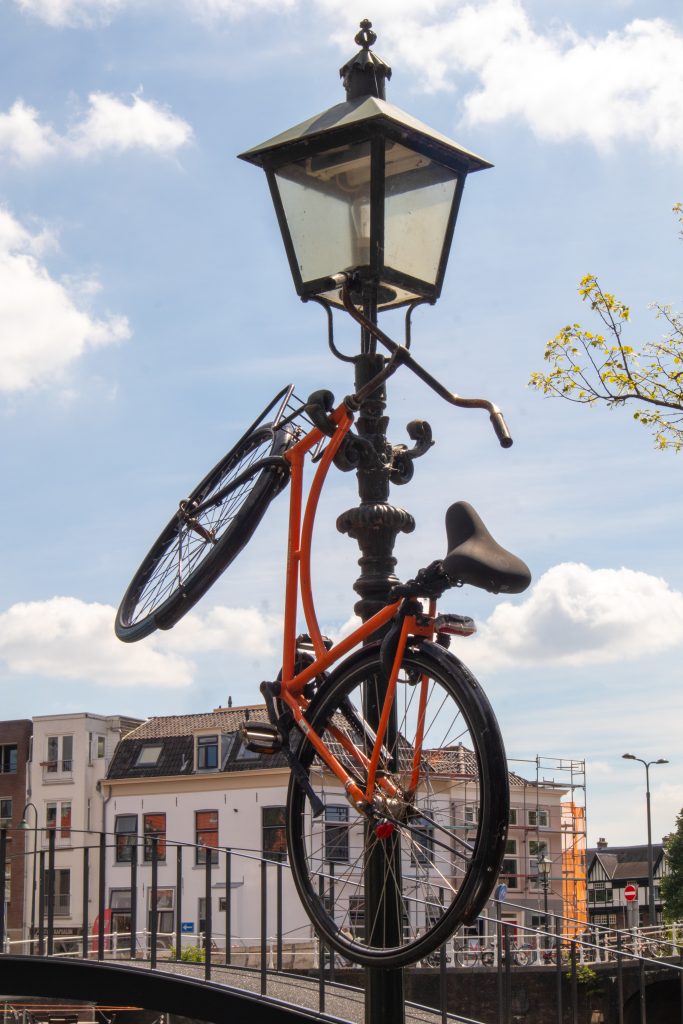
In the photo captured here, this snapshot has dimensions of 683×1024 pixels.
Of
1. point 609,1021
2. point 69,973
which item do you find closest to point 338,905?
point 69,973

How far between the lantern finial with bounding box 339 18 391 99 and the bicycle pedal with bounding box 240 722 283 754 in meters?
2.18

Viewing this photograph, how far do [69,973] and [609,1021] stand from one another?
27773 mm

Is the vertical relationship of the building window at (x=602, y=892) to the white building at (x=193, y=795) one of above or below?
below

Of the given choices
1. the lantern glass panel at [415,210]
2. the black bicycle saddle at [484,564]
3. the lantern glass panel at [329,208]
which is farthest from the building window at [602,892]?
the black bicycle saddle at [484,564]

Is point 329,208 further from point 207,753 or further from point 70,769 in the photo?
point 70,769

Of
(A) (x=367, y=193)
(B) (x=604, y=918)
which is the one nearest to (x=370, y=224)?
(A) (x=367, y=193)

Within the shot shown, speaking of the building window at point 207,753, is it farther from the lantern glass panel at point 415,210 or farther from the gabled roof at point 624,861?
the gabled roof at point 624,861

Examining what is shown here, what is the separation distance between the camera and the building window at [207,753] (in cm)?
4678

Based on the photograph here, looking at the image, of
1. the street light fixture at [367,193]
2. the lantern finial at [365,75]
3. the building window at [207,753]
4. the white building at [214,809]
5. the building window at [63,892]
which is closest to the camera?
the street light fixture at [367,193]

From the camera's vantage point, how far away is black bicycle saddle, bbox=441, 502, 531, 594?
11.8ft

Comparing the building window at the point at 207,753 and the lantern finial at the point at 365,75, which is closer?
the lantern finial at the point at 365,75

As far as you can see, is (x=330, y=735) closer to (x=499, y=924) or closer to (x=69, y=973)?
(x=499, y=924)

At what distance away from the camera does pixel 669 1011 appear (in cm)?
3828

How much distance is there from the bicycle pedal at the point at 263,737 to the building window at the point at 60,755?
153 ft
